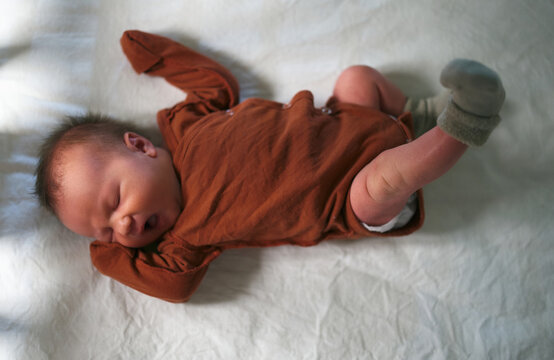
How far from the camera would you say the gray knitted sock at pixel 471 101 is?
555mm

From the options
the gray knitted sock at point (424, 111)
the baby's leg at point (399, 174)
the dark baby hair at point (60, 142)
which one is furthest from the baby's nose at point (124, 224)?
the gray knitted sock at point (424, 111)

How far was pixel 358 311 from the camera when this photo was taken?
93cm

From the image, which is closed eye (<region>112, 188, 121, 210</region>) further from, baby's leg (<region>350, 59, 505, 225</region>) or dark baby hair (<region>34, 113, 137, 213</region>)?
baby's leg (<region>350, 59, 505, 225</region>)

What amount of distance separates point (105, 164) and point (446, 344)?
905 mm

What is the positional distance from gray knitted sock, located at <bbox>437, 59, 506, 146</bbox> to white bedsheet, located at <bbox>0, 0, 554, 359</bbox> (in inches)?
16.7

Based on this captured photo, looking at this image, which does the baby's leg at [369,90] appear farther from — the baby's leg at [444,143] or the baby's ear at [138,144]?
the baby's ear at [138,144]

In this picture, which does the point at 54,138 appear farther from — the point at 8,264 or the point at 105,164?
the point at 8,264

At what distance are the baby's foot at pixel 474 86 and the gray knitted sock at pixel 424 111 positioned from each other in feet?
1.32

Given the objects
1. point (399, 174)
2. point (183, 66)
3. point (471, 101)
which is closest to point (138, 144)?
point (183, 66)

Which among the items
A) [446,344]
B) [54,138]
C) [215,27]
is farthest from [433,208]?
[54,138]

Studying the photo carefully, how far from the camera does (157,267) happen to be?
92 centimetres

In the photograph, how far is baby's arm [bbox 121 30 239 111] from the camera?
104 cm

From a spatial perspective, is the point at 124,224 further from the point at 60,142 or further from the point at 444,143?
the point at 444,143

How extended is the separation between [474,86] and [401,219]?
412 millimetres
